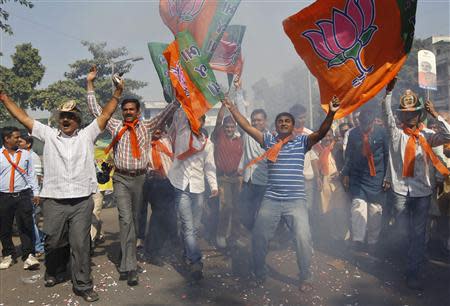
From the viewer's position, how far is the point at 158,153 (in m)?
5.41

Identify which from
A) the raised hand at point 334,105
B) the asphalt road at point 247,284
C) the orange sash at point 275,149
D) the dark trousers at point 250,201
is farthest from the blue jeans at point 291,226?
the dark trousers at point 250,201

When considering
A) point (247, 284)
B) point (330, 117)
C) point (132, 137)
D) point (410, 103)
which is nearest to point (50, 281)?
point (132, 137)

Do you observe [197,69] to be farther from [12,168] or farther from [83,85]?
[83,85]

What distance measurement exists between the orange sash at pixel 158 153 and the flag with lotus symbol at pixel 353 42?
7.51 feet

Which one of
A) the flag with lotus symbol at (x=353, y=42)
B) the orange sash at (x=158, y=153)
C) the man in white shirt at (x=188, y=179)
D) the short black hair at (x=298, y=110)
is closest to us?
the flag with lotus symbol at (x=353, y=42)

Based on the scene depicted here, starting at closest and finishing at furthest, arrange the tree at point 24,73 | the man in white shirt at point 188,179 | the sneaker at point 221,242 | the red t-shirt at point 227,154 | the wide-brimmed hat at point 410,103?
the wide-brimmed hat at point 410,103 → the man in white shirt at point 188,179 → the sneaker at point 221,242 → the red t-shirt at point 227,154 → the tree at point 24,73

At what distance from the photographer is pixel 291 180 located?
13.9ft

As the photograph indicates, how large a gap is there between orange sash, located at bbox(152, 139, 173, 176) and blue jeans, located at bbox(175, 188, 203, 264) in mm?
769

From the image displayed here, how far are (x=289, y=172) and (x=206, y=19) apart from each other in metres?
2.19

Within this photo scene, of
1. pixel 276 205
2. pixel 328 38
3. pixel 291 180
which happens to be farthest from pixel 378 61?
pixel 276 205

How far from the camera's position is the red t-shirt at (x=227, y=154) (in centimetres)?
607

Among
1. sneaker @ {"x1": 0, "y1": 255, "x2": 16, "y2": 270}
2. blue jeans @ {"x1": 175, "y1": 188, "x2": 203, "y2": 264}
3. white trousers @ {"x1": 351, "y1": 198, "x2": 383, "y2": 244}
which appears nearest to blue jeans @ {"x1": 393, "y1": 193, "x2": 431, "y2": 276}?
white trousers @ {"x1": 351, "y1": 198, "x2": 383, "y2": 244}

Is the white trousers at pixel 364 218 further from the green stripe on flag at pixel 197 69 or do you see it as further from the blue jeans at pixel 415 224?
the green stripe on flag at pixel 197 69

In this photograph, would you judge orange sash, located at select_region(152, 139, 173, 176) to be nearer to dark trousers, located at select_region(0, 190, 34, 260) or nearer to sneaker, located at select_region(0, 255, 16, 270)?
dark trousers, located at select_region(0, 190, 34, 260)
